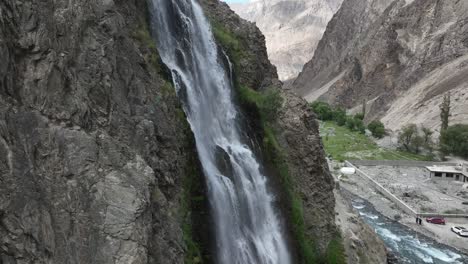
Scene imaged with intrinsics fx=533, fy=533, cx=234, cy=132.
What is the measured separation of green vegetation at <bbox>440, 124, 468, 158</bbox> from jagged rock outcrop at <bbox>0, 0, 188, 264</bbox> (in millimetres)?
65843

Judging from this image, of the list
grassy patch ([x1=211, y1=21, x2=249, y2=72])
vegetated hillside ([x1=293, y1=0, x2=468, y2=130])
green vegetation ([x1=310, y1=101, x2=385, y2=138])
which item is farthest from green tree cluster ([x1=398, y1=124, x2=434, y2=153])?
grassy patch ([x1=211, y1=21, x2=249, y2=72])

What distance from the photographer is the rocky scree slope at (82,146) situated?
46.5 feet

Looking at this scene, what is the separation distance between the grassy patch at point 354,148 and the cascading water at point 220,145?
182 ft

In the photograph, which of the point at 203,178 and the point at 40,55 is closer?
the point at 40,55

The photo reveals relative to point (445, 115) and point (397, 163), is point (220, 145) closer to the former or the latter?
point (397, 163)

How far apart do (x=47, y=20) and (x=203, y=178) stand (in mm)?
10881

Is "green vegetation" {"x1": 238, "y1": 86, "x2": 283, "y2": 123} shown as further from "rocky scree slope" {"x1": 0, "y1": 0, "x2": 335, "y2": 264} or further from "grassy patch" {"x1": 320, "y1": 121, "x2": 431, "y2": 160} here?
"grassy patch" {"x1": 320, "y1": 121, "x2": 431, "y2": 160}

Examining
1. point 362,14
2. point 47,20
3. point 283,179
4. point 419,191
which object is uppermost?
point 362,14

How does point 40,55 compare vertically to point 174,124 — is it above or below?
above

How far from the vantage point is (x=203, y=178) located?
24.8m

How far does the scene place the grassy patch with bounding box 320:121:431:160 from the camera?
83.1 m

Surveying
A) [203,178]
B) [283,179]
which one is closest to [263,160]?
[283,179]

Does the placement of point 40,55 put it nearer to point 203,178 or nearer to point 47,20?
point 47,20

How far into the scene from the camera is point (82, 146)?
647 inches
